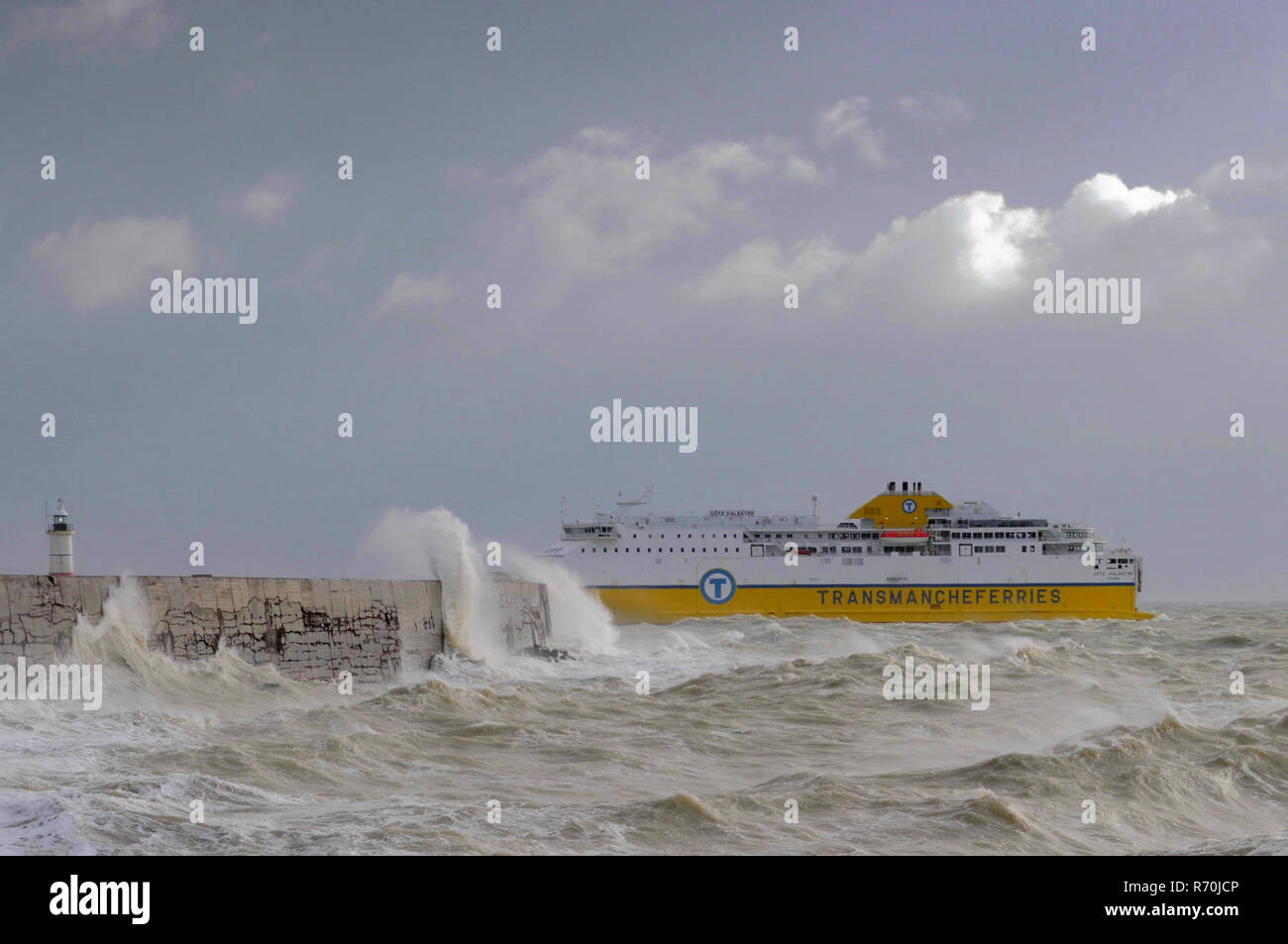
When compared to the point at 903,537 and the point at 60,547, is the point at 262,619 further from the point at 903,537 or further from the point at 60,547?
the point at 903,537

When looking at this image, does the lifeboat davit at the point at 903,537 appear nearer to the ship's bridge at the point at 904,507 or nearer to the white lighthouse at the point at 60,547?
the ship's bridge at the point at 904,507

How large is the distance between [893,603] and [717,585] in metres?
7.56

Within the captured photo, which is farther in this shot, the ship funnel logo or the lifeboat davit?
the lifeboat davit

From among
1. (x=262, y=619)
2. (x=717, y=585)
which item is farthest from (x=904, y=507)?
(x=262, y=619)

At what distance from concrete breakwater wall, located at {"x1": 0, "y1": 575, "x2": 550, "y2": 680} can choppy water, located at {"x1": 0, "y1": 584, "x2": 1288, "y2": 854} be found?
15.8 inches

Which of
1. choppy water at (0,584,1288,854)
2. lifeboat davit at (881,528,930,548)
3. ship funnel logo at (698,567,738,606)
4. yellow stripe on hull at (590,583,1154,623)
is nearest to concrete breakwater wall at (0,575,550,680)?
choppy water at (0,584,1288,854)

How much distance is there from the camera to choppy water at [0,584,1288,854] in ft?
20.2

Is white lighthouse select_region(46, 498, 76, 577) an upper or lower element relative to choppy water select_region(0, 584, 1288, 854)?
upper

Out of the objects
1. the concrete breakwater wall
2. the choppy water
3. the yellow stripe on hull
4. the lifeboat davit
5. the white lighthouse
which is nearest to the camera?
the choppy water

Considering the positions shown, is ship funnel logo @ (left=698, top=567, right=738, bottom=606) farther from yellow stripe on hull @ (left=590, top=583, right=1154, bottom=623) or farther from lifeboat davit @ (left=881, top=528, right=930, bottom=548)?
lifeboat davit @ (left=881, top=528, right=930, bottom=548)

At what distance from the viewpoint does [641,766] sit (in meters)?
8.81
